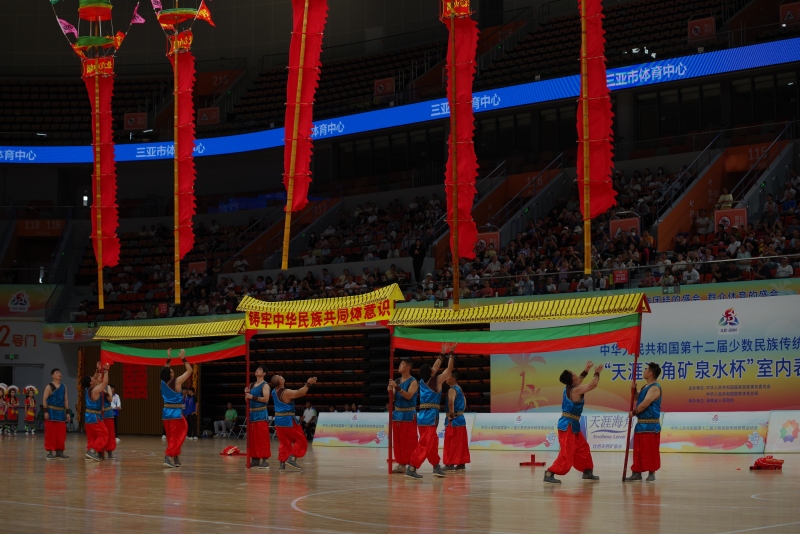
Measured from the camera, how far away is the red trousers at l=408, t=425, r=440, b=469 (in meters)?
15.8

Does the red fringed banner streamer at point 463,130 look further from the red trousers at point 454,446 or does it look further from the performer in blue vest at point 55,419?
the performer in blue vest at point 55,419

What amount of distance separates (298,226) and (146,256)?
6.63 metres

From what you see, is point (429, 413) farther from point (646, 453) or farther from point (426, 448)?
point (646, 453)

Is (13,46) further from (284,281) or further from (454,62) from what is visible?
(454,62)

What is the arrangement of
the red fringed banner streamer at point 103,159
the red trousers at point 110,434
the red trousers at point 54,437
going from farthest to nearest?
the red fringed banner streamer at point 103,159 → the red trousers at point 54,437 → the red trousers at point 110,434

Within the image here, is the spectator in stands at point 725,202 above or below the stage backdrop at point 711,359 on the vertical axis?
above

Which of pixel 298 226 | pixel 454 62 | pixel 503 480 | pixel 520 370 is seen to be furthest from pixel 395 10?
pixel 503 480

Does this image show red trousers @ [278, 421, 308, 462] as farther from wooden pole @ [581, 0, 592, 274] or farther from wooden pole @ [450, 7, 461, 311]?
wooden pole @ [581, 0, 592, 274]

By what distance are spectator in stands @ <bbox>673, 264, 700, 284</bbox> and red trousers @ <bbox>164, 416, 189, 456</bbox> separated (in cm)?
1190

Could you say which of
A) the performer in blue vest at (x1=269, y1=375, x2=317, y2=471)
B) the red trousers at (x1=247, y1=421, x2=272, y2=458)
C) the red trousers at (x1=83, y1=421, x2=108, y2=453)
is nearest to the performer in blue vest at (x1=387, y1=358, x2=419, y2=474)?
the performer in blue vest at (x1=269, y1=375, x2=317, y2=471)

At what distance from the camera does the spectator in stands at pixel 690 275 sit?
926 inches

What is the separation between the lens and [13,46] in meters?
48.1

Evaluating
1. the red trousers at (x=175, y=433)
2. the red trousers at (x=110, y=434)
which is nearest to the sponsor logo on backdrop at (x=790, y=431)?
the red trousers at (x=175, y=433)

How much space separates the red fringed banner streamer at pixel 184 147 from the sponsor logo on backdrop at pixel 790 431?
13.5 metres
